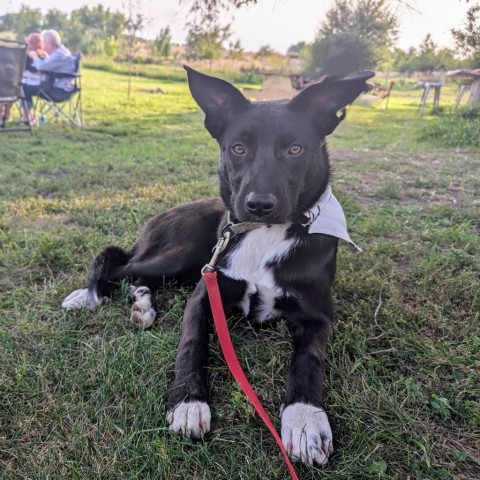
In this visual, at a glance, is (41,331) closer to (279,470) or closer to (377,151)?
(279,470)

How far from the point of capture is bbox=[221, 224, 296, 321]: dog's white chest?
228 centimetres

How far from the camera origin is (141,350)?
214 cm

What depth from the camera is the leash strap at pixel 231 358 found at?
1529 mm

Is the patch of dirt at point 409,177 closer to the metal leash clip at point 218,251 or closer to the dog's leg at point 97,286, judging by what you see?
the metal leash clip at point 218,251

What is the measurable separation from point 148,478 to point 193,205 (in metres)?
1.93

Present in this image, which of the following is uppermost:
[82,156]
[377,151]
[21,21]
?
[21,21]

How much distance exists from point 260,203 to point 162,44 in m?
40.6

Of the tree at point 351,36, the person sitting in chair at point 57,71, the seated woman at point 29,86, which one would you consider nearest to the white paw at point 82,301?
the tree at point 351,36

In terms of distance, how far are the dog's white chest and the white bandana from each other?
14 centimetres

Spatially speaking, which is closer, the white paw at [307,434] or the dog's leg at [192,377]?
the white paw at [307,434]

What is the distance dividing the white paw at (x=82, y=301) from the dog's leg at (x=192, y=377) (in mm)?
619

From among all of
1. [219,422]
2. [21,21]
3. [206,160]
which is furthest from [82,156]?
[21,21]

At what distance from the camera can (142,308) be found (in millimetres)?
2438

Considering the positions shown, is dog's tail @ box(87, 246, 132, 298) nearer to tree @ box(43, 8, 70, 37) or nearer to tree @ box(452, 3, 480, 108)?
tree @ box(452, 3, 480, 108)
